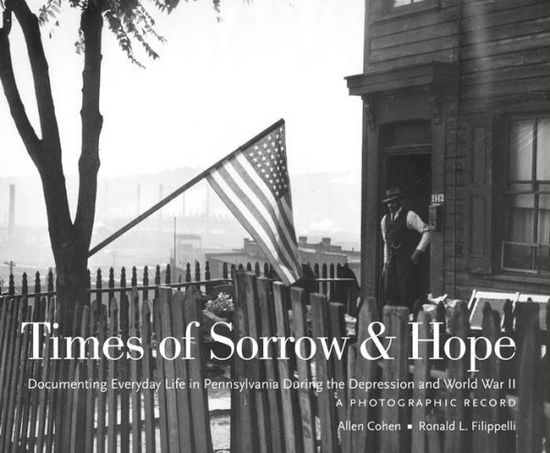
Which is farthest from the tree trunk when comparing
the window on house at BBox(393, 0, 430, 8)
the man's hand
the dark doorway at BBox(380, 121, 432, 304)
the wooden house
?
the window on house at BBox(393, 0, 430, 8)

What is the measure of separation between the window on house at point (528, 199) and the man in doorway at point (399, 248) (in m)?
1.24

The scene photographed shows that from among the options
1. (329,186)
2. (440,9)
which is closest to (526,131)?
(440,9)

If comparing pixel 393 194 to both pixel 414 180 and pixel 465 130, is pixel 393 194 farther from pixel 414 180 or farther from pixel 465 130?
pixel 414 180

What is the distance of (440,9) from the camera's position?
9266mm

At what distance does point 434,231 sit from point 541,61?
2687 mm

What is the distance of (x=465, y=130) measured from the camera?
29.3ft

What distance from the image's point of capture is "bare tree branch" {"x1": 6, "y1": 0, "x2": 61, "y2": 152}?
507 cm

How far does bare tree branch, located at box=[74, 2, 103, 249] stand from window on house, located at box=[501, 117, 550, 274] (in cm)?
561

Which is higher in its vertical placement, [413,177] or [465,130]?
[465,130]

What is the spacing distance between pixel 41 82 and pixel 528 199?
20.2 feet

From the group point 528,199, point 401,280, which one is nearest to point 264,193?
point 528,199

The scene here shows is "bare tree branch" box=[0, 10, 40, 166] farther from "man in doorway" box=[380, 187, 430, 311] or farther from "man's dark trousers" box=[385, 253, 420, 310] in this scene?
"man's dark trousers" box=[385, 253, 420, 310]

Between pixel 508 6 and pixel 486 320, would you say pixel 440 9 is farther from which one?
pixel 486 320

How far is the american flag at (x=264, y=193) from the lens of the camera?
4.11 meters
